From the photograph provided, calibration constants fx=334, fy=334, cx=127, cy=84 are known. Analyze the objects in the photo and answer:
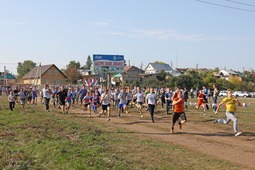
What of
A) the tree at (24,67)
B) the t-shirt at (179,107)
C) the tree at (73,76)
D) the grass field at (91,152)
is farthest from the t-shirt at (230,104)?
the tree at (24,67)

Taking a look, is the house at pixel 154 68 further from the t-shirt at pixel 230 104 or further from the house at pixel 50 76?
the t-shirt at pixel 230 104

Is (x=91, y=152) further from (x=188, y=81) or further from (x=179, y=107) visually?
(x=188, y=81)

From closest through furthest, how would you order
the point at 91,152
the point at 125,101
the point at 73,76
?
1. the point at 91,152
2. the point at 125,101
3. the point at 73,76

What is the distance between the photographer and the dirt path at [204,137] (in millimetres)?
10430

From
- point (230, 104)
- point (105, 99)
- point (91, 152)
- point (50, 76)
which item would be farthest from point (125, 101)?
point (50, 76)

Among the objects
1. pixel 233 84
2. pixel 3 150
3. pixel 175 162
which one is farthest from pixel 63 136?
pixel 233 84

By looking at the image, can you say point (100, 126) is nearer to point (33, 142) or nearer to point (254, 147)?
point (33, 142)

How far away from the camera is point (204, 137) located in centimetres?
1361

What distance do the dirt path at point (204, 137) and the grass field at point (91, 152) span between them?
1.86ft

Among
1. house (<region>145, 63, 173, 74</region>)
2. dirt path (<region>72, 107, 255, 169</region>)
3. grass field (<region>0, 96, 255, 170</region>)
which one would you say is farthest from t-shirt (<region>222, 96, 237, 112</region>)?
house (<region>145, 63, 173, 74</region>)

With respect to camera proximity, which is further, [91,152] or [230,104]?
[230,104]

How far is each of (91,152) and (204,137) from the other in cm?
547

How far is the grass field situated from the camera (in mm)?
9008

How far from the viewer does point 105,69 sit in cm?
3978
